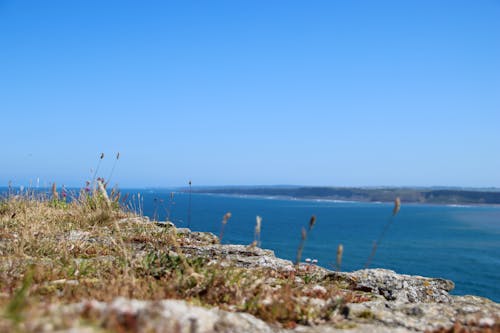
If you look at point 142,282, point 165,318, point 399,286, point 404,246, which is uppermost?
point 165,318

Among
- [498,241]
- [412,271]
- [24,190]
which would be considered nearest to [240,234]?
[412,271]

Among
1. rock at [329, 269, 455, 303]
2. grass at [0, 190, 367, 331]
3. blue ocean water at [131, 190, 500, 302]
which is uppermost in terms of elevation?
grass at [0, 190, 367, 331]

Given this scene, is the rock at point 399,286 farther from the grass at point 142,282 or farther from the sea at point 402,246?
the sea at point 402,246

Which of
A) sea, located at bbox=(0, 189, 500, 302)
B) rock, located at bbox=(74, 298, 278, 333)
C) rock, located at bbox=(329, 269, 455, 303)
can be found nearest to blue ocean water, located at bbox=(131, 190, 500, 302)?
sea, located at bbox=(0, 189, 500, 302)

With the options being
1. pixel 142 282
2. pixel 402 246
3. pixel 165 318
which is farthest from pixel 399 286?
pixel 402 246

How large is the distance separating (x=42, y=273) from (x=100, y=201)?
575 cm

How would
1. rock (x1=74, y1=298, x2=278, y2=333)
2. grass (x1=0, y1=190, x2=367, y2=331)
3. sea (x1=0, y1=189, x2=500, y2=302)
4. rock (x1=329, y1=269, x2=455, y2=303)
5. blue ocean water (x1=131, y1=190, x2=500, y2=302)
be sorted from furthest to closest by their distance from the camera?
1. blue ocean water (x1=131, y1=190, x2=500, y2=302)
2. sea (x1=0, y1=189, x2=500, y2=302)
3. rock (x1=329, y1=269, x2=455, y2=303)
4. grass (x1=0, y1=190, x2=367, y2=331)
5. rock (x1=74, y1=298, x2=278, y2=333)

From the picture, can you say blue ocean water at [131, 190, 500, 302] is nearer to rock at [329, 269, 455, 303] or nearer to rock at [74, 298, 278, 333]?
rock at [329, 269, 455, 303]

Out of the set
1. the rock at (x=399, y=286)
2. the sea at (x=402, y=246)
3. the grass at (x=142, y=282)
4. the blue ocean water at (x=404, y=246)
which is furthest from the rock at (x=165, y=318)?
the blue ocean water at (x=404, y=246)

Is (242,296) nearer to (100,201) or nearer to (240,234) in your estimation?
(100,201)

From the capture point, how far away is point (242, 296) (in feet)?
14.2

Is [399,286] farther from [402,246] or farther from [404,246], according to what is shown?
[404,246]

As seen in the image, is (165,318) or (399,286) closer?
(165,318)

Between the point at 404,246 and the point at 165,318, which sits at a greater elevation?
the point at 165,318
